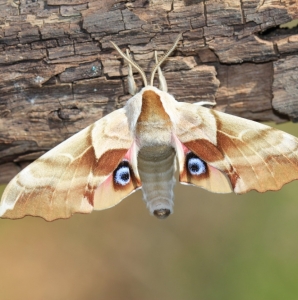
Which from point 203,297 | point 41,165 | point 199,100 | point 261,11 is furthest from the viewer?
point 203,297

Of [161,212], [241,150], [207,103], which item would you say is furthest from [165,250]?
[241,150]

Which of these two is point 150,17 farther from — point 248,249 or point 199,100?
point 248,249

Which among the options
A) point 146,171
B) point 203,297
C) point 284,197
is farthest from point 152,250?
point 146,171

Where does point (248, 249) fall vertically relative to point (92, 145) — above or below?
below

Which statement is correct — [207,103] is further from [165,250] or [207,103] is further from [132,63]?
[165,250]

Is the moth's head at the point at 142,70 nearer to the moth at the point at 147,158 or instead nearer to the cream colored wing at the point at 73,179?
the moth at the point at 147,158

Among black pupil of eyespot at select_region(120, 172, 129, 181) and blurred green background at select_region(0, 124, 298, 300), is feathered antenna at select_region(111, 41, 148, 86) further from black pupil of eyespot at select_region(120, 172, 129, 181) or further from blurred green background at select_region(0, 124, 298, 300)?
blurred green background at select_region(0, 124, 298, 300)
